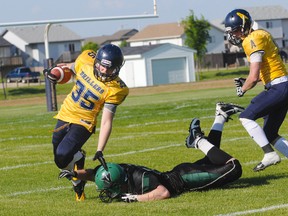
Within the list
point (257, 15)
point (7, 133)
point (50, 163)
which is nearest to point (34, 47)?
point (257, 15)

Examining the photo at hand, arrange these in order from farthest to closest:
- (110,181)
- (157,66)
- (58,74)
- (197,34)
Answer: (197,34)
(157,66)
(58,74)
(110,181)

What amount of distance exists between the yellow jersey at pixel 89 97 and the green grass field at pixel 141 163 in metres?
0.84

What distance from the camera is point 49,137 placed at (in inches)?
608

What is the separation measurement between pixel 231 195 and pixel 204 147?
76 centimetres

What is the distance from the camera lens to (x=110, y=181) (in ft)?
25.3

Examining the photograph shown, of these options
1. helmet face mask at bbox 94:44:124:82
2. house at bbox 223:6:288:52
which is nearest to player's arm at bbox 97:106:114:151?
helmet face mask at bbox 94:44:124:82

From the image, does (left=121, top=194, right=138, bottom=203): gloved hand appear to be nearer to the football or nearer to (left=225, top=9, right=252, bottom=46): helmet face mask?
the football

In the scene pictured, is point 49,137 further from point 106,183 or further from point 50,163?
point 106,183

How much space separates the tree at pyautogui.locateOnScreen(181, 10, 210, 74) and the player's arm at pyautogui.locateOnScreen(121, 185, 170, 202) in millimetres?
57315

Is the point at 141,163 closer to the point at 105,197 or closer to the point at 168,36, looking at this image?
the point at 105,197

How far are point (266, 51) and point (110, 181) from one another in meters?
2.40

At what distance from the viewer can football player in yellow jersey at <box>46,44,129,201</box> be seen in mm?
7824

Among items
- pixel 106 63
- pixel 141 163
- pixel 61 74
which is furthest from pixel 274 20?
pixel 106 63

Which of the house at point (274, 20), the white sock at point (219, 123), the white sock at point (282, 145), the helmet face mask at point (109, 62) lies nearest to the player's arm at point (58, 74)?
the helmet face mask at point (109, 62)
